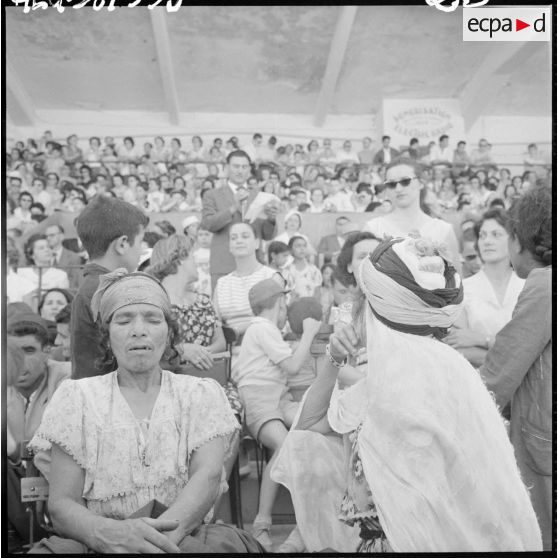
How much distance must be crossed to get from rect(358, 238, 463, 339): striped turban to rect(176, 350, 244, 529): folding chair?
965 mm

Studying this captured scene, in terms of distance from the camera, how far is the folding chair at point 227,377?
2666mm

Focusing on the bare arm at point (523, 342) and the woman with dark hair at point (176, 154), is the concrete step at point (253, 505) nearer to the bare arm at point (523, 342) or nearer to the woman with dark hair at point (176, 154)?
the bare arm at point (523, 342)

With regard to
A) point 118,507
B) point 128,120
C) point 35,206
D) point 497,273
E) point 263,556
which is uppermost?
point 128,120

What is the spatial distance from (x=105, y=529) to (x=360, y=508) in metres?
0.73

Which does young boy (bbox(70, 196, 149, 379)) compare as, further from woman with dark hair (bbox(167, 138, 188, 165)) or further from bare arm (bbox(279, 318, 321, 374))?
woman with dark hair (bbox(167, 138, 188, 165))

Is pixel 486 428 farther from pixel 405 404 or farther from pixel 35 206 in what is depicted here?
pixel 35 206

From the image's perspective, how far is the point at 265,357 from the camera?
3031mm

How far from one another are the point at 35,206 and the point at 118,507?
15.2ft

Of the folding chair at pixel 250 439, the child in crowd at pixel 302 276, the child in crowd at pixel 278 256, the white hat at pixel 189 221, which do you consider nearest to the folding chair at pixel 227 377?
the folding chair at pixel 250 439

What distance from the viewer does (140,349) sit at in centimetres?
222

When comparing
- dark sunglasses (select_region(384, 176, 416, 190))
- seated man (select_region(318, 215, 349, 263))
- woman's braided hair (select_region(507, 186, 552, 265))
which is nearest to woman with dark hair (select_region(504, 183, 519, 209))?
seated man (select_region(318, 215, 349, 263))

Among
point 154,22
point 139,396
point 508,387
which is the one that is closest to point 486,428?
point 508,387

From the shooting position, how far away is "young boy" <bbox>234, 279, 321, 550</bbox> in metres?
2.85

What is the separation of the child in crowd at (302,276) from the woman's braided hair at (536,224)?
1728mm
